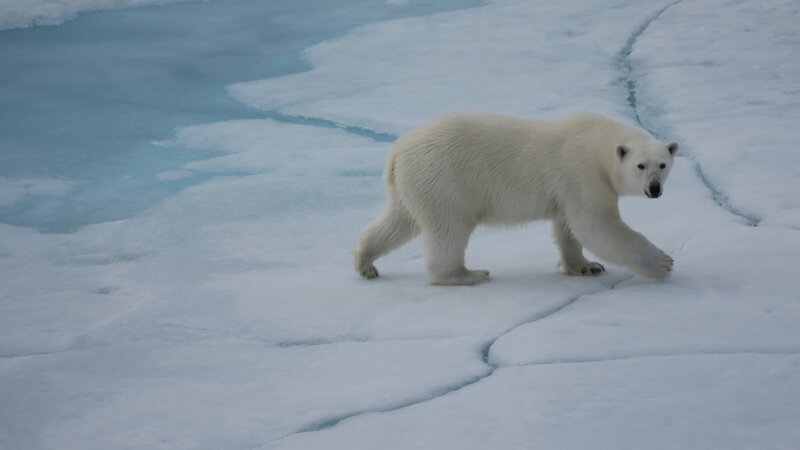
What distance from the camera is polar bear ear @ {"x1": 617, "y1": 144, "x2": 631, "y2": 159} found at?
11.9ft

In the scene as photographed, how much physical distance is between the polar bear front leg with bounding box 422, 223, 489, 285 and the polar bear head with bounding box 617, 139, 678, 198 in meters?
0.62

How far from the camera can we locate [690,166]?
529cm

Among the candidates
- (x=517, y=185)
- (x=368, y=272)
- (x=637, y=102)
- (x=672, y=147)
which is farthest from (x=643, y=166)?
(x=637, y=102)

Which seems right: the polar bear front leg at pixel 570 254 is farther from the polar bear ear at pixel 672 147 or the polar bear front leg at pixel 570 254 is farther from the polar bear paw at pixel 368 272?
the polar bear paw at pixel 368 272

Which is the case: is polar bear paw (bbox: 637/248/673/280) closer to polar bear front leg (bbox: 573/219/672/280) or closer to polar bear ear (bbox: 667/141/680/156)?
polar bear front leg (bbox: 573/219/672/280)

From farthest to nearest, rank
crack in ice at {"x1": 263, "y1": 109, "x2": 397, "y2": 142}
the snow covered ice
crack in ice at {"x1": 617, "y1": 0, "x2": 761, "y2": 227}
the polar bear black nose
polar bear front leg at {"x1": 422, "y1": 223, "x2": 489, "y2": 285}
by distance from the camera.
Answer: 1. crack in ice at {"x1": 263, "y1": 109, "x2": 397, "y2": 142}
2. crack in ice at {"x1": 617, "y1": 0, "x2": 761, "y2": 227}
3. polar bear front leg at {"x1": 422, "y1": 223, "x2": 489, "y2": 285}
4. the polar bear black nose
5. the snow covered ice

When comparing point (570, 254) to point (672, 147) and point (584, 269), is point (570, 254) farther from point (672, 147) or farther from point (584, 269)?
point (672, 147)

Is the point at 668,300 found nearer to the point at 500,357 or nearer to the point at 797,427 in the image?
the point at 500,357

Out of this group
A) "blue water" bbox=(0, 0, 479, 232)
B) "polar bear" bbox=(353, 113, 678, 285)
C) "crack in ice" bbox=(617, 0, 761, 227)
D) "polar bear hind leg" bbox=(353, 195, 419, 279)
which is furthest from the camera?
"blue water" bbox=(0, 0, 479, 232)

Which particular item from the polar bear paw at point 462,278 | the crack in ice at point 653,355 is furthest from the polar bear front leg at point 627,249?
the crack in ice at point 653,355

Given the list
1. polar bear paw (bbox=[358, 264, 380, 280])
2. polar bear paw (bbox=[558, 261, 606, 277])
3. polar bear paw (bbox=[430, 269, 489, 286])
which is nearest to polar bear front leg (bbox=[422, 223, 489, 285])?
polar bear paw (bbox=[430, 269, 489, 286])

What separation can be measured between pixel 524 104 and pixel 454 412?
4167 mm

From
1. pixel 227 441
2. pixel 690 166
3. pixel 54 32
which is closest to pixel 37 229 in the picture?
pixel 227 441

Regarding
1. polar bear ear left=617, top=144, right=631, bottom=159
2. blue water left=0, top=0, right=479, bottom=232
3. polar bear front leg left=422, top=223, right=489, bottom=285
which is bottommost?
blue water left=0, top=0, right=479, bottom=232
